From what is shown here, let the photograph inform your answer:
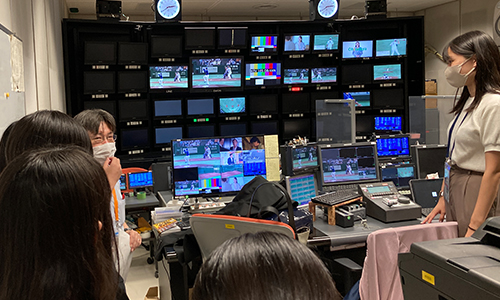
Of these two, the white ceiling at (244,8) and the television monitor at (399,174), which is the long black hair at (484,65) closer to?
the television monitor at (399,174)

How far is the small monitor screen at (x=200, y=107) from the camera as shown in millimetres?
6809

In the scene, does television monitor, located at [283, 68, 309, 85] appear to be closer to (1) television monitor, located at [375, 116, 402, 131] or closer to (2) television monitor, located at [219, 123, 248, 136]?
(2) television monitor, located at [219, 123, 248, 136]

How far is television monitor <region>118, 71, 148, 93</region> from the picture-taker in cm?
643

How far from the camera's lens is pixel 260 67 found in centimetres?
684

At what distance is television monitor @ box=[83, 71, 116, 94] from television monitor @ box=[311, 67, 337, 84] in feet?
10.00

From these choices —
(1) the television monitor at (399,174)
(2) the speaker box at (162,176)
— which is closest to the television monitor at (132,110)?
(2) the speaker box at (162,176)

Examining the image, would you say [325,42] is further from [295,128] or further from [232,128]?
[232,128]

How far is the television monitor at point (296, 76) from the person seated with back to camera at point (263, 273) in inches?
256

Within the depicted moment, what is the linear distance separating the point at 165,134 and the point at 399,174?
3.90 meters

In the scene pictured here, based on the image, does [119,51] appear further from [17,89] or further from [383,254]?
[383,254]

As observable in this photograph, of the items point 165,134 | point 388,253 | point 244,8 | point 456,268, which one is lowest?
point 388,253

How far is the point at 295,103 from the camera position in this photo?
720 cm

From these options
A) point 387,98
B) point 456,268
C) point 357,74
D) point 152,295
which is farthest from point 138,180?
point 387,98

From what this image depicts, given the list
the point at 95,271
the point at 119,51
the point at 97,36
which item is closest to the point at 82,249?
the point at 95,271
